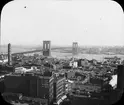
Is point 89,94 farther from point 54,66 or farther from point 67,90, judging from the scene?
point 54,66

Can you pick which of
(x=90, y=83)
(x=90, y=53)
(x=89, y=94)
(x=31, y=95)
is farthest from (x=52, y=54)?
(x=90, y=83)

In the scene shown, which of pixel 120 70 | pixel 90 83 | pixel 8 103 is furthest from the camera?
pixel 90 83

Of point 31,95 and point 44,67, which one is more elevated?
point 44,67

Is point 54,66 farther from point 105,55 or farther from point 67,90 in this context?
point 105,55

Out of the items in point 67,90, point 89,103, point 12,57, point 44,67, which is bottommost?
point 89,103

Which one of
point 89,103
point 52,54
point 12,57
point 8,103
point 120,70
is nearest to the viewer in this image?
point 8,103

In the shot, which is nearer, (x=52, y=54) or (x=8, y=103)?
(x=8, y=103)

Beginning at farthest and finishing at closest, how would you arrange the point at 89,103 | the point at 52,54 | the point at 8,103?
the point at 89,103, the point at 52,54, the point at 8,103

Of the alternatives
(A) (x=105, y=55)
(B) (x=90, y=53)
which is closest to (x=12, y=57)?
(B) (x=90, y=53)

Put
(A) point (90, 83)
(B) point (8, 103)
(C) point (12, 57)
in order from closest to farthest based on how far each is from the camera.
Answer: (B) point (8, 103) < (C) point (12, 57) < (A) point (90, 83)
